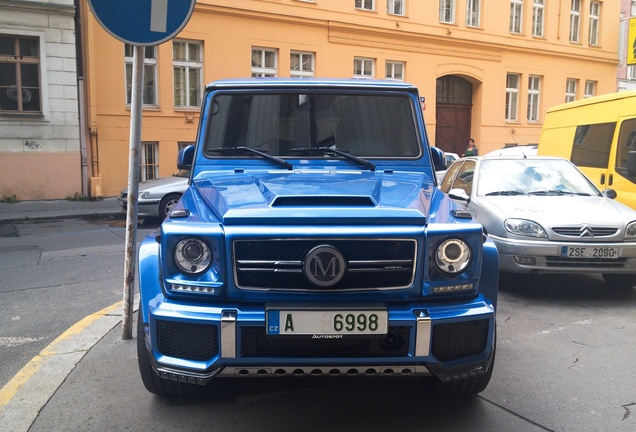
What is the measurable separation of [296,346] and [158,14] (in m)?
2.77

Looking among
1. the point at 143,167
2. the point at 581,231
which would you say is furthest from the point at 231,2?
the point at 581,231

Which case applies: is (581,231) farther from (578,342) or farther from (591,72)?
(591,72)

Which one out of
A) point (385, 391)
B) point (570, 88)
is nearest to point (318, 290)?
point (385, 391)

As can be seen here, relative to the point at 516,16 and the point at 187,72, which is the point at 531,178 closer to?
the point at 187,72

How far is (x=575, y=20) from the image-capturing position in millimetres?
28641

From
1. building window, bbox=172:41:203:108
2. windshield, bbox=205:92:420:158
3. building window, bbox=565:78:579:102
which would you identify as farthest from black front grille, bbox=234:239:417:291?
building window, bbox=565:78:579:102

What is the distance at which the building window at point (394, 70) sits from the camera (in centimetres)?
2356

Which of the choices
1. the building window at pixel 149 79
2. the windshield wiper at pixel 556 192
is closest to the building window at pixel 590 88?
the building window at pixel 149 79

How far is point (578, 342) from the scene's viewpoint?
15.9ft

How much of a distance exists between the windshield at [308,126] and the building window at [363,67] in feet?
61.8

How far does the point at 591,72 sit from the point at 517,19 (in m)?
5.25

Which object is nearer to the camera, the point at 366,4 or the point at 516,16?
the point at 366,4

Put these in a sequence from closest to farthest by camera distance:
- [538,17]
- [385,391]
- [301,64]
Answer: [385,391], [301,64], [538,17]

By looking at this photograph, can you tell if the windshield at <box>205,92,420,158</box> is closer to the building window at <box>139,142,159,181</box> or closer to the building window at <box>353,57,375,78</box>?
the building window at <box>139,142,159,181</box>
